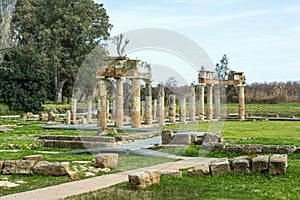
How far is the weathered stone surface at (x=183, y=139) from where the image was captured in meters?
20.2

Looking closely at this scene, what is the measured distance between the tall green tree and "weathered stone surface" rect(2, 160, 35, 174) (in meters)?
43.0

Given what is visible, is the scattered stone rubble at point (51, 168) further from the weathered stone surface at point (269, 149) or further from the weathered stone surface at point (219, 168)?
the weathered stone surface at point (269, 149)

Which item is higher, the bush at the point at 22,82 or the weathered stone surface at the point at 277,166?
the bush at the point at 22,82

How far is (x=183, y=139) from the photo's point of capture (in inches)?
799

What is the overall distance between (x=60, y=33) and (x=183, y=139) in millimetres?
40623

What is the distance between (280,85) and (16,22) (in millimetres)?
37849

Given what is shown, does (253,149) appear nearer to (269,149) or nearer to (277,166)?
(269,149)

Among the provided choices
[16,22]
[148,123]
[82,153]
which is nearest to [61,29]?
[16,22]

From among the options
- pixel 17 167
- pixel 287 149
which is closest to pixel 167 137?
pixel 287 149

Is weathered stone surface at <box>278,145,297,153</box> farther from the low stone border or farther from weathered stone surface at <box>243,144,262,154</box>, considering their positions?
the low stone border

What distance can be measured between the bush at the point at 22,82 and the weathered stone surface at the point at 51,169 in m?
36.1

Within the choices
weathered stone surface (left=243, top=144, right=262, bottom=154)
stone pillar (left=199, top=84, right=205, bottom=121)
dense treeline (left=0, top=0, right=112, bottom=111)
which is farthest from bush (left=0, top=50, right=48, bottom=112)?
weathered stone surface (left=243, top=144, right=262, bottom=154)

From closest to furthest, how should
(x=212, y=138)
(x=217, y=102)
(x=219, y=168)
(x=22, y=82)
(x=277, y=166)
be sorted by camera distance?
(x=277, y=166) → (x=219, y=168) → (x=212, y=138) → (x=217, y=102) → (x=22, y=82)

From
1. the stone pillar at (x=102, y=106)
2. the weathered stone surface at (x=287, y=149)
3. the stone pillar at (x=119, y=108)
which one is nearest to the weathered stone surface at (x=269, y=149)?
the weathered stone surface at (x=287, y=149)
